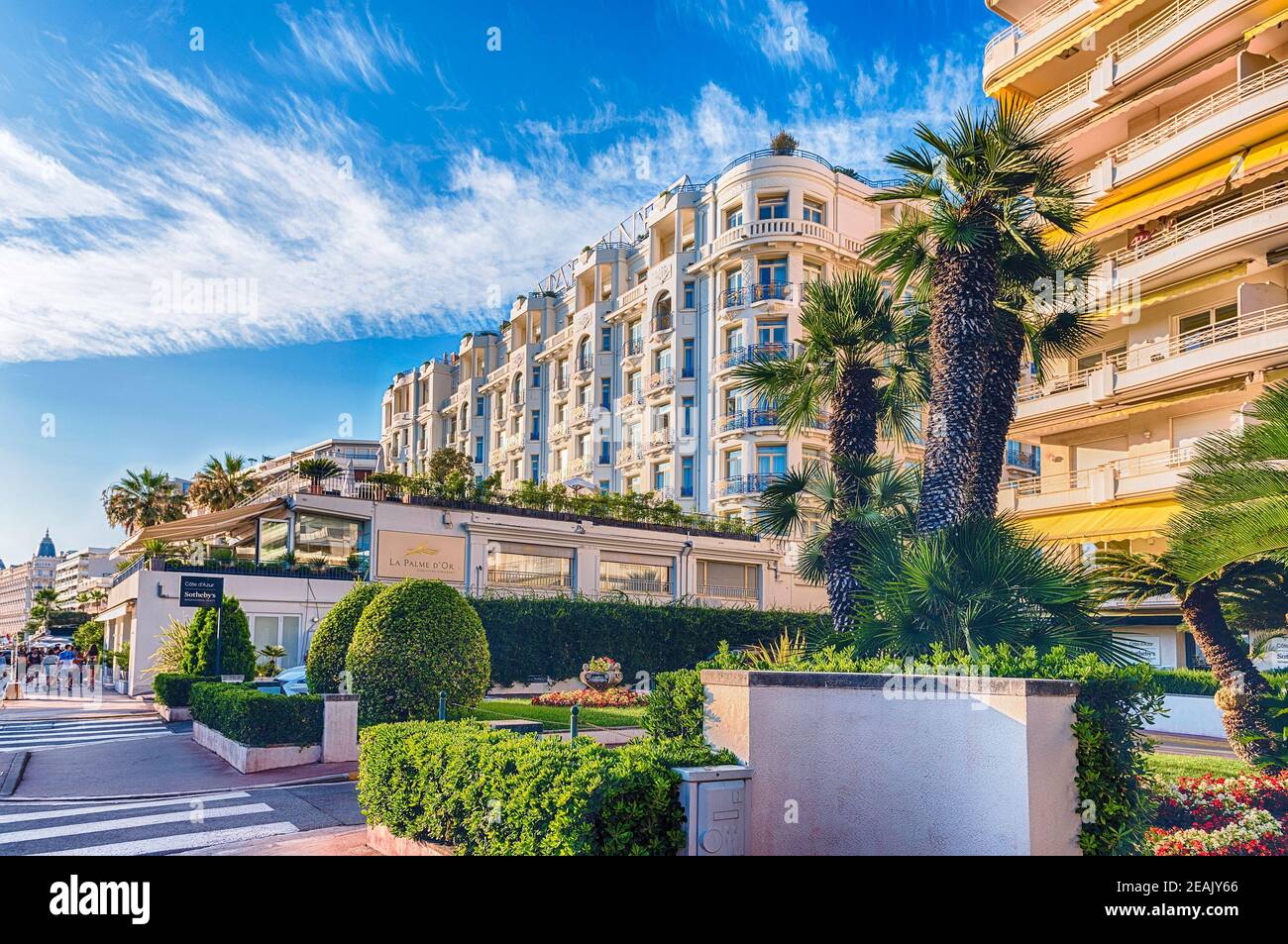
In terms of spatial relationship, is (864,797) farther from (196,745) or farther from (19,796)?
(196,745)

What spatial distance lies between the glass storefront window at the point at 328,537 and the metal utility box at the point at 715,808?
28062mm

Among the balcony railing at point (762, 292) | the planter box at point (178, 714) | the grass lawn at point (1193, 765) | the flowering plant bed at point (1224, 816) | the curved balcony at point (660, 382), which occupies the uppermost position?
the balcony railing at point (762, 292)

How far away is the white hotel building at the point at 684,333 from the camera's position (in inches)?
1631

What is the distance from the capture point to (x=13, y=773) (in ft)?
48.2

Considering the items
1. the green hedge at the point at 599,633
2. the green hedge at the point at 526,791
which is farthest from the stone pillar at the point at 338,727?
the green hedge at the point at 599,633

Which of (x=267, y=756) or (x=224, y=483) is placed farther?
(x=224, y=483)

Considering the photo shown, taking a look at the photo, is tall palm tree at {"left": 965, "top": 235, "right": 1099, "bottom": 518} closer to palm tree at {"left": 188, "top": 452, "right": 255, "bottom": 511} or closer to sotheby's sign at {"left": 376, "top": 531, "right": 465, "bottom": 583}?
sotheby's sign at {"left": 376, "top": 531, "right": 465, "bottom": 583}

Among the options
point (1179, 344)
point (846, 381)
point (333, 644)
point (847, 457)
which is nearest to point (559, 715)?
point (333, 644)

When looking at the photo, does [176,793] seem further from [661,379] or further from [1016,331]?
[661,379]

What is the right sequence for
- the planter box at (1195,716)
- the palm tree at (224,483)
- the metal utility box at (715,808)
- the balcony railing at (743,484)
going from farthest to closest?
the palm tree at (224,483)
the balcony railing at (743,484)
the planter box at (1195,716)
the metal utility box at (715,808)

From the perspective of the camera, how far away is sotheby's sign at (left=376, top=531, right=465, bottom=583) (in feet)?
108

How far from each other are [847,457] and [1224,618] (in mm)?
5588

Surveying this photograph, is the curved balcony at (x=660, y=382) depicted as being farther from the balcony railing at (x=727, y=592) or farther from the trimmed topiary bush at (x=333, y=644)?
the trimmed topiary bush at (x=333, y=644)
